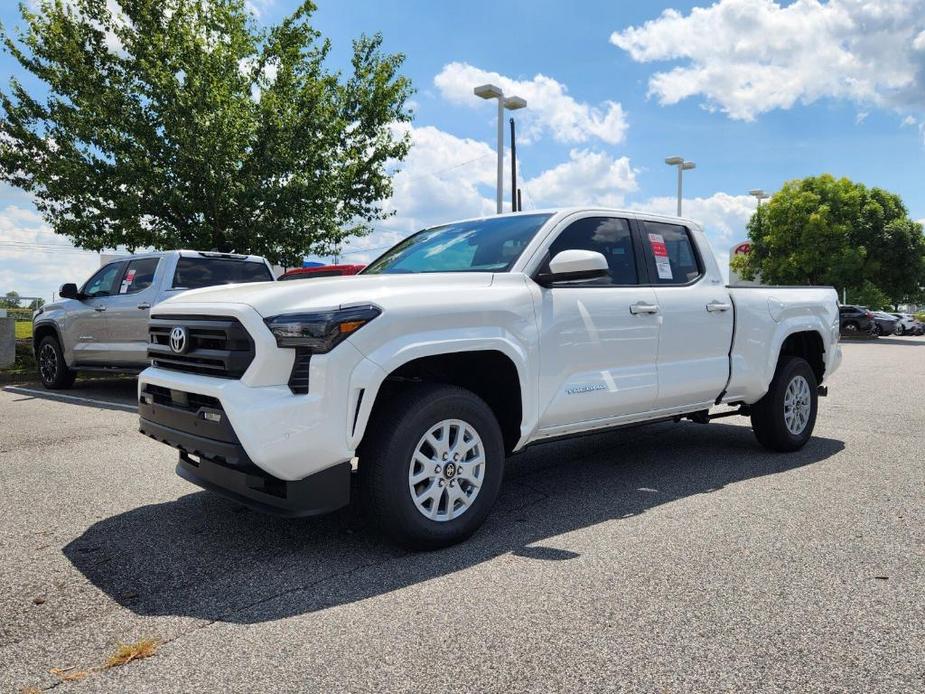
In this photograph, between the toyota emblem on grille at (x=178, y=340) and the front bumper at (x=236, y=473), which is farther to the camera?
the toyota emblem on grille at (x=178, y=340)

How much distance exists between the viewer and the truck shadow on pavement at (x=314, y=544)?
126 inches

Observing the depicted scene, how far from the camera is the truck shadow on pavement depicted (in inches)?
126

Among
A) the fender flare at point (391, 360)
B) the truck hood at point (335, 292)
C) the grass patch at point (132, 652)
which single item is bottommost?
the grass patch at point (132, 652)

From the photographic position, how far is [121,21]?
13328 mm

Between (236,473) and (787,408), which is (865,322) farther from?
(236,473)

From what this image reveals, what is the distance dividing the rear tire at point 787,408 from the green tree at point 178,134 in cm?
946

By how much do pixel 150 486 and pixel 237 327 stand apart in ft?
7.04

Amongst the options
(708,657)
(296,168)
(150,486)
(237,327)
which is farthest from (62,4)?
(708,657)

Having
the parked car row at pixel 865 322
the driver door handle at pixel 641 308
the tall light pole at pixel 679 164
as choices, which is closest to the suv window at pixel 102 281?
the driver door handle at pixel 641 308

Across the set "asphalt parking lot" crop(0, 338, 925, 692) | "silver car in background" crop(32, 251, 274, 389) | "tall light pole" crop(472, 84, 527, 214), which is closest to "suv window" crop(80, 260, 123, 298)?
"silver car in background" crop(32, 251, 274, 389)

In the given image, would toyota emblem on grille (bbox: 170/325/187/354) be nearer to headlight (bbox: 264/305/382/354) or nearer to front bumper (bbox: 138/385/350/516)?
front bumper (bbox: 138/385/350/516)

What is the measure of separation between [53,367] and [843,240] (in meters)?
33.5

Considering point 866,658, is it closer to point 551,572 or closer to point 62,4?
point 551,572

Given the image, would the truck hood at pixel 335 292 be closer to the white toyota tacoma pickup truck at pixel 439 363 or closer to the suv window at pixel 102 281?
the white toyota tacoma pickup truck at pixel 439 363
